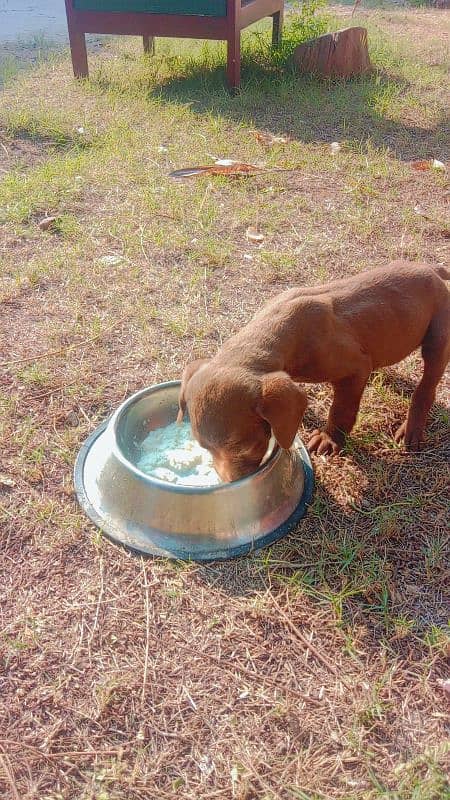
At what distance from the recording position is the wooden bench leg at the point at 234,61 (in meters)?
7.87

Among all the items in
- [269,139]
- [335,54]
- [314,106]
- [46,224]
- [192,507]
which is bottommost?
[192,507]

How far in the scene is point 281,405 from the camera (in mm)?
2436

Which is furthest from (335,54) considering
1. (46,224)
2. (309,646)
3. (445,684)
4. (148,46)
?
(445,684)

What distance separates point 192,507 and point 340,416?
0.87m

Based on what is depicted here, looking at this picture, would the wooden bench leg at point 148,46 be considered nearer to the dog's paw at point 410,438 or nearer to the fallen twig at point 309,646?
the dog's paw at point 410,438

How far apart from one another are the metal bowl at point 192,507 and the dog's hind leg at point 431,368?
65 cm

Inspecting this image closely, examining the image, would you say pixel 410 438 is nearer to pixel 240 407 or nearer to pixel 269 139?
pixel 240 407

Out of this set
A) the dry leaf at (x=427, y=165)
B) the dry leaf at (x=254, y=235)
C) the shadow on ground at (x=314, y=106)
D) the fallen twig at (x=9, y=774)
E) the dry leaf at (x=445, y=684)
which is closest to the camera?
the fallen twig at (x=9, y=774)

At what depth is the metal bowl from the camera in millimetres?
2721

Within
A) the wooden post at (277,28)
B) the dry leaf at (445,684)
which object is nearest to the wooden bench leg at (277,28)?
the wooden post at (277,28)

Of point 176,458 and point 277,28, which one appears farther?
point 277,28

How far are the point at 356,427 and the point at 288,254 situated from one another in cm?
194

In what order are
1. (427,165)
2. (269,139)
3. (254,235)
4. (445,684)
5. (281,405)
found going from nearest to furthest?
(445,684)
(281,405)
(254,235)
(427,165)
(269,139)

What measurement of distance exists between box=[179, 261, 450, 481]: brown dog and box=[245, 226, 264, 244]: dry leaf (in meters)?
2.02
